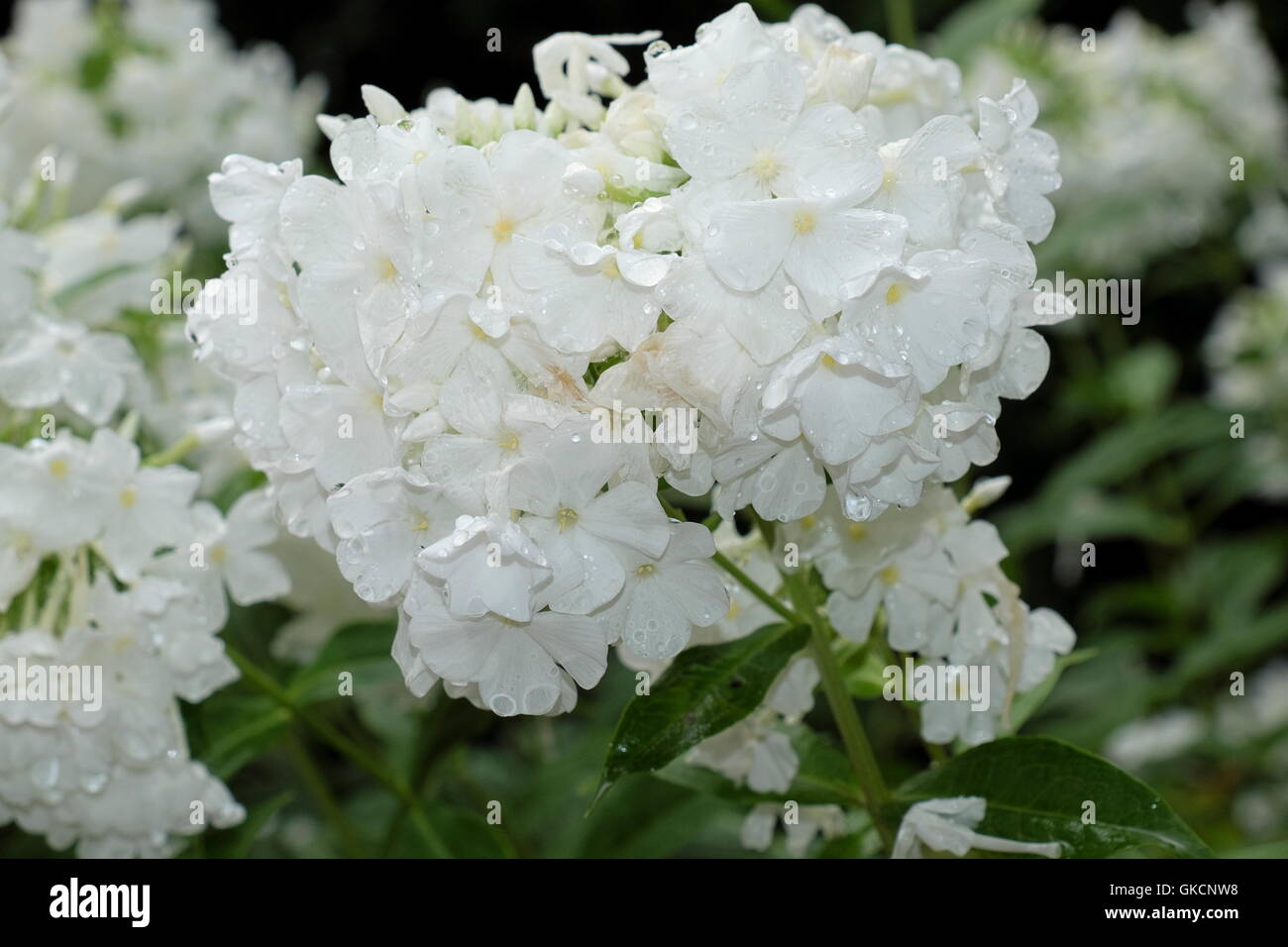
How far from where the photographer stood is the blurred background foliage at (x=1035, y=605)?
1.60 meters

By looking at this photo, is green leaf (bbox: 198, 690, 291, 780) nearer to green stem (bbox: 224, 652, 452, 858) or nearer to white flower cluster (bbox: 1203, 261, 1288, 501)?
green stem (bbox: 224, 652, 452, 858)

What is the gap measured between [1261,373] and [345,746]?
2.19 m

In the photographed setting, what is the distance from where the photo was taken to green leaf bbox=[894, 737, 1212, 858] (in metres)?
1.04

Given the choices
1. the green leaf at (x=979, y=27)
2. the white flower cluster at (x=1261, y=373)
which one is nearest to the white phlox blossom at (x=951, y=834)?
the green leaf at (x=979, y=27)

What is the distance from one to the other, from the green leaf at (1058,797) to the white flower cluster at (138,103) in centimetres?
194

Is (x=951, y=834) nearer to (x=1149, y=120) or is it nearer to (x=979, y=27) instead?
(x=979, y=27)

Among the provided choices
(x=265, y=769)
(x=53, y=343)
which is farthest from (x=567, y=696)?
(x=265, y=769)

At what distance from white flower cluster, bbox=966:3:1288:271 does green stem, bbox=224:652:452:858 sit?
1.96 meters

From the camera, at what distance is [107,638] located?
49.1 inches

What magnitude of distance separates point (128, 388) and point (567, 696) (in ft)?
2.66

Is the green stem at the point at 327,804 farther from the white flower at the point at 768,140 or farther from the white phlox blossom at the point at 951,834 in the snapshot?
the white flower at the point at 768,140

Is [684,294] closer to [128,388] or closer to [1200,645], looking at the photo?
[128,388]

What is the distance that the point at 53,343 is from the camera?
1369 millimetres

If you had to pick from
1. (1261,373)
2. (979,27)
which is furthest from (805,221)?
(1261,373)
